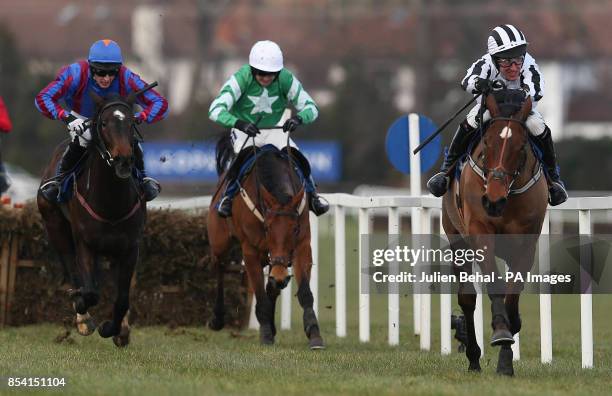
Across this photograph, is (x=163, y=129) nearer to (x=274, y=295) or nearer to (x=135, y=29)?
(x=135, y=29)

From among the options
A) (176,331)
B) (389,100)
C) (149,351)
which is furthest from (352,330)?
(389,100)

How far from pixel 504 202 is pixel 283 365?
1.95 meters

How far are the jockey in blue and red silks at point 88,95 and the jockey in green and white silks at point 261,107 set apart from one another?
78 centimetres

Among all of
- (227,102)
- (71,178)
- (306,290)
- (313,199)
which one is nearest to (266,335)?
(306,290)

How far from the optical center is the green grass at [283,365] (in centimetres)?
825

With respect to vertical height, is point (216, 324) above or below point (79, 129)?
below

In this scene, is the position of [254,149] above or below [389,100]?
below

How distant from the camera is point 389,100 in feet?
149

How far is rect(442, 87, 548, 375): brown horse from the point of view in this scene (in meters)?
9.06

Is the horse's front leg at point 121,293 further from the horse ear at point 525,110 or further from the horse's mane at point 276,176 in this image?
the horse ear at point 525,110

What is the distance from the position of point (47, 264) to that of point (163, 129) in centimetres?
3322

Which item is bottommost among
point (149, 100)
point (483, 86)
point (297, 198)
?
point (297, 198)

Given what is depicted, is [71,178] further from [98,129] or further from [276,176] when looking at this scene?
[276,176]

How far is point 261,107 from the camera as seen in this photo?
1223cm
